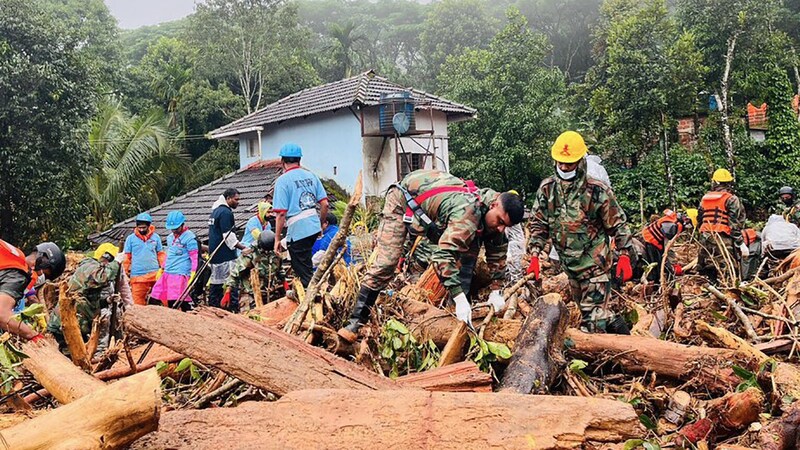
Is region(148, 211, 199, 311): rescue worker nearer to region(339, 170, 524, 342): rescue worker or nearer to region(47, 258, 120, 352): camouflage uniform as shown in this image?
region(47, 258, 120, 352): camouflage uniform

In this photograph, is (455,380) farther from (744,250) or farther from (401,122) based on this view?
(401,122)

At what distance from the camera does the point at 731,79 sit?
1933 centimetres

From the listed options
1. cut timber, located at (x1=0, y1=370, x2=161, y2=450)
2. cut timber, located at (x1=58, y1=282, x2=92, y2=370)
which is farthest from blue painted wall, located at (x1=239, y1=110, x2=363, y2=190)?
cut timber, located at (x1=0, y1=370, x2=161, y2=450)

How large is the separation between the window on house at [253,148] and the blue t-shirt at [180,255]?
13.1 metres

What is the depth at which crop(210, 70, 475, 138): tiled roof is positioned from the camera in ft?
56.9

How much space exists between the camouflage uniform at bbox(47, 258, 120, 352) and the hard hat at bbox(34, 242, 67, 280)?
1.84 ft

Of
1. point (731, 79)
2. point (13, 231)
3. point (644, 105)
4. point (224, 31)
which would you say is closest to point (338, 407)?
point (13, 231)

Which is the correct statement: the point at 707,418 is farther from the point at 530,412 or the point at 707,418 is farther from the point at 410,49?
the point at 410,49

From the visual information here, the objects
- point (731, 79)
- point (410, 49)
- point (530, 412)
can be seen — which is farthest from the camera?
point (410, 49)

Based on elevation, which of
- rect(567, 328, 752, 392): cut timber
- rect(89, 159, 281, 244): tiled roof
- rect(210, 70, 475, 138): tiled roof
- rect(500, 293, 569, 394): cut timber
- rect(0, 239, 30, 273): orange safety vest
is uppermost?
rect(210, 70, 475, 138): tiled roof

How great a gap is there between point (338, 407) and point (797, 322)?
3508 mm

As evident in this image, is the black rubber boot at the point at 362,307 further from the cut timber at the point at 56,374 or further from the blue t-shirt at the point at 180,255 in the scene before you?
the blue t-shirt at the point at 180,255

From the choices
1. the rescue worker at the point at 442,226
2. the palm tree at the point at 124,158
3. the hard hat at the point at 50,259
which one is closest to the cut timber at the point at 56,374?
the hard hat at the point at 50,259

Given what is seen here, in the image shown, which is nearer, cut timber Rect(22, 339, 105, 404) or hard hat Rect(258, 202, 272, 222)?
cut timber Rect(22, 339, 105, 404)
